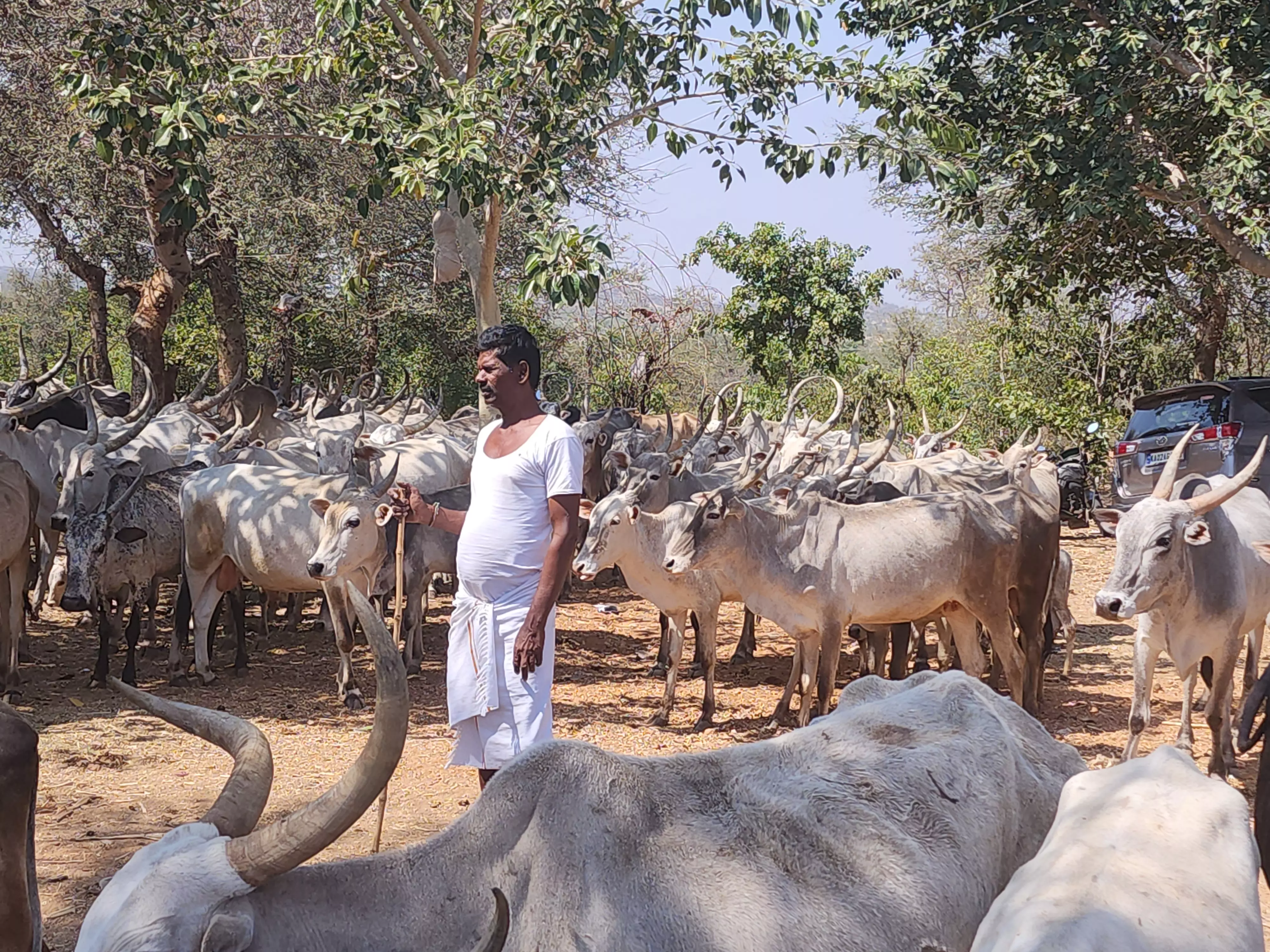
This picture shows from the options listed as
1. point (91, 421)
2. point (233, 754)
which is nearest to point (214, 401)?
point (91, 421)

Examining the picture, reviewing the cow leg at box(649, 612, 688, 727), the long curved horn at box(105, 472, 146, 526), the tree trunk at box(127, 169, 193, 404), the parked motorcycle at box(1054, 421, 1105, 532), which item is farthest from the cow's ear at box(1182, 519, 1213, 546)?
the parked motorcycle at box(1054, 421, 1105, 532)

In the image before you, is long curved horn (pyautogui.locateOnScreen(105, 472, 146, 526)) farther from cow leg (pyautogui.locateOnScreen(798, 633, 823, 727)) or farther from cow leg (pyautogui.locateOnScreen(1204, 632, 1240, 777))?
cow leg (pyautogui.locateOnScreen(1204, 632, 1240, 777))

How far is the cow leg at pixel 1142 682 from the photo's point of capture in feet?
21.5

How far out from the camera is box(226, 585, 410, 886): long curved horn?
2266mm

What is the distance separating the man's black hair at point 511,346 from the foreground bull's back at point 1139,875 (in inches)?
91.6

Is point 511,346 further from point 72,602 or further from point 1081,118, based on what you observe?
point 1081,118

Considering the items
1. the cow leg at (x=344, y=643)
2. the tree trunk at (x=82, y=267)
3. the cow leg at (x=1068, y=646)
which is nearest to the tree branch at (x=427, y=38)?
the cow leg at (x=344, y=643)

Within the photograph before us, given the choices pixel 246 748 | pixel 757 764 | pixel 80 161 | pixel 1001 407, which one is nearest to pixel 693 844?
pixel 757 764

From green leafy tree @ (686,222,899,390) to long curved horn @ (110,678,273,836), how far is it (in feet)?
64.0

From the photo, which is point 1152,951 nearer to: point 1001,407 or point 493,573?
point 493,573

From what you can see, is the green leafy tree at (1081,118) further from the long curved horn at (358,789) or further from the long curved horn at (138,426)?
the long curved horn at (358,789)

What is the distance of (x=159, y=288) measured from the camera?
45.4ft

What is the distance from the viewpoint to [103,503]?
27.4 feet

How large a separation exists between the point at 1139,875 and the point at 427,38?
883cm
